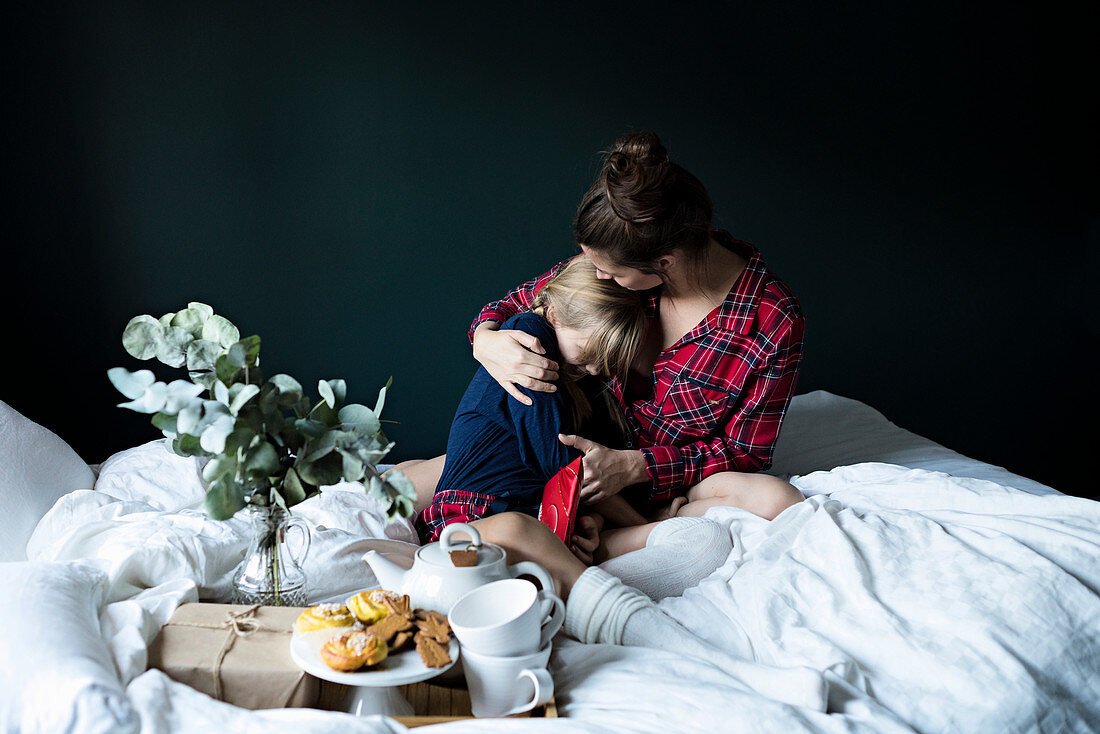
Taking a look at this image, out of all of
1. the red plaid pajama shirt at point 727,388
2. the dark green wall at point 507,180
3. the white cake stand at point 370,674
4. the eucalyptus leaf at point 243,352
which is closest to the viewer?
the white cake stand at point 370,674

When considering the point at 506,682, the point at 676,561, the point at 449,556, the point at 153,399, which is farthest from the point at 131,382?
the point at 676,561

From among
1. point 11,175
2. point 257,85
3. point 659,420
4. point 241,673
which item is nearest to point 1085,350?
point 659,420

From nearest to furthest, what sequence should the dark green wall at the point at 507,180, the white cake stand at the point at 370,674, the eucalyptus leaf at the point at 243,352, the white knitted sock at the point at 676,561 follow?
the white cake stand at the point at 370,674
the eucalyptus leaf at the point at 243,352
the white knitted sock at the point at 676,561
the dark green wall at the point at 507,180

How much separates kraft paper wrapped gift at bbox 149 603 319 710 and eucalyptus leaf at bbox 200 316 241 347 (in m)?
0.34

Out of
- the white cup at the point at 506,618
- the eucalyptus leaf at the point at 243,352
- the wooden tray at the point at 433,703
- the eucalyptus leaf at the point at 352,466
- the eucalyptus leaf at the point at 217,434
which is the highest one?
the eucalyptus leaf at the point at 243,352

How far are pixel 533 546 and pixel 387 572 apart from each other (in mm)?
244

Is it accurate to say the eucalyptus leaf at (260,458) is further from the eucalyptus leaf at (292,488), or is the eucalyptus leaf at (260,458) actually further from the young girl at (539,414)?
the young girl at (539,414)

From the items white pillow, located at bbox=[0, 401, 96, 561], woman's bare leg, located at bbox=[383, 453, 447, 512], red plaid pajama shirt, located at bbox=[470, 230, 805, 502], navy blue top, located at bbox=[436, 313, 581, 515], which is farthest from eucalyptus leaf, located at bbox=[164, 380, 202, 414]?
red plaid pajama shirt, located at bbox=[470, 230, 805, 502]

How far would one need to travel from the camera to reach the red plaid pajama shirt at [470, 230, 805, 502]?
1717 millimetres

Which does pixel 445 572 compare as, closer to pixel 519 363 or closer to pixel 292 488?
pixel 292 488

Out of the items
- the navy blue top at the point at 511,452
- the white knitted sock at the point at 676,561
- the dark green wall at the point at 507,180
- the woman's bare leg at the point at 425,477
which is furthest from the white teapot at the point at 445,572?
the dark green wall at the point at 507,180

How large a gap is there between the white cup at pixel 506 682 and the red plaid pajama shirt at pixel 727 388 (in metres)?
0.79

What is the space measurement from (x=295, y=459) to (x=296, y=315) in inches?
56.1

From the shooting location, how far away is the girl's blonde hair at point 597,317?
5.23ft
